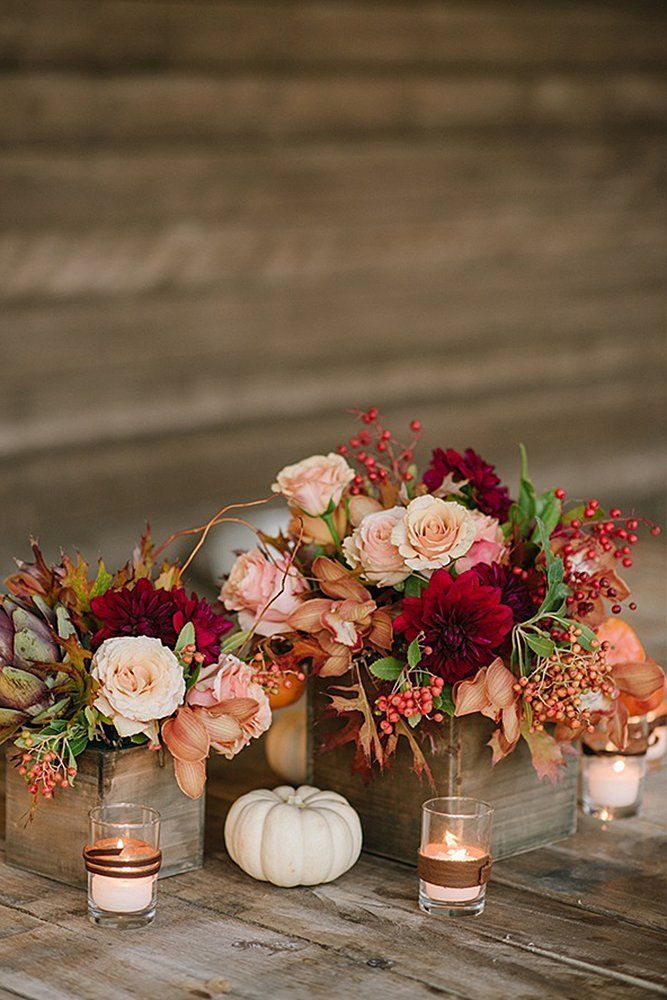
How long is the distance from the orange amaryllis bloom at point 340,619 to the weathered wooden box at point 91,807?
0.19 meters

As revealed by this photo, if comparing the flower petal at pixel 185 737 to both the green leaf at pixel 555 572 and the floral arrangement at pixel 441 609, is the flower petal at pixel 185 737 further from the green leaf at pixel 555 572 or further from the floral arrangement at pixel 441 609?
the green leaf at pixel 555 572

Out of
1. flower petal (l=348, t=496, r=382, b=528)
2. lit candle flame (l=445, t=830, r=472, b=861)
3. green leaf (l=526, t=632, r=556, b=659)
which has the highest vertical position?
flower petal (l=348, t=496, r=382, b=528)

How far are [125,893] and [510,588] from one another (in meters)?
0.45

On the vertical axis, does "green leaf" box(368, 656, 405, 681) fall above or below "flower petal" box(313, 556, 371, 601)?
below

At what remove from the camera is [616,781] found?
5.36ft

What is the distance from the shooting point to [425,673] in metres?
1.42

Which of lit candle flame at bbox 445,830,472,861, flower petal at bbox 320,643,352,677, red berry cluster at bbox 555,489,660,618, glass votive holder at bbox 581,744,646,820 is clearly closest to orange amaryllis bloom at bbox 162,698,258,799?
flower petal at bbox 320,643,352,677

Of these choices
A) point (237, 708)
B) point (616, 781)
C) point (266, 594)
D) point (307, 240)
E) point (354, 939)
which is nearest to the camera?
point (354, 939)

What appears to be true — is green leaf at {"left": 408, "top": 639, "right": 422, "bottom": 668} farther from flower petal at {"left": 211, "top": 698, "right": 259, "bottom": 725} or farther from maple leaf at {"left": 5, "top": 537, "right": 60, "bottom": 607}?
maple leaf at {"left": 5, "top": 537, "right": 60, "bottom": 607}

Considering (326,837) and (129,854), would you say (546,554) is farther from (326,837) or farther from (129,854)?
(129,854)

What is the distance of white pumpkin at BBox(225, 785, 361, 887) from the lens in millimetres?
1403

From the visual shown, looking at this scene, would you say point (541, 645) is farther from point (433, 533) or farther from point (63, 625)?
point (63, 625)

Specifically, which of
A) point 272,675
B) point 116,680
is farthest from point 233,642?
point 116,680

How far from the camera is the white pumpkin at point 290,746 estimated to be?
5.38ft
